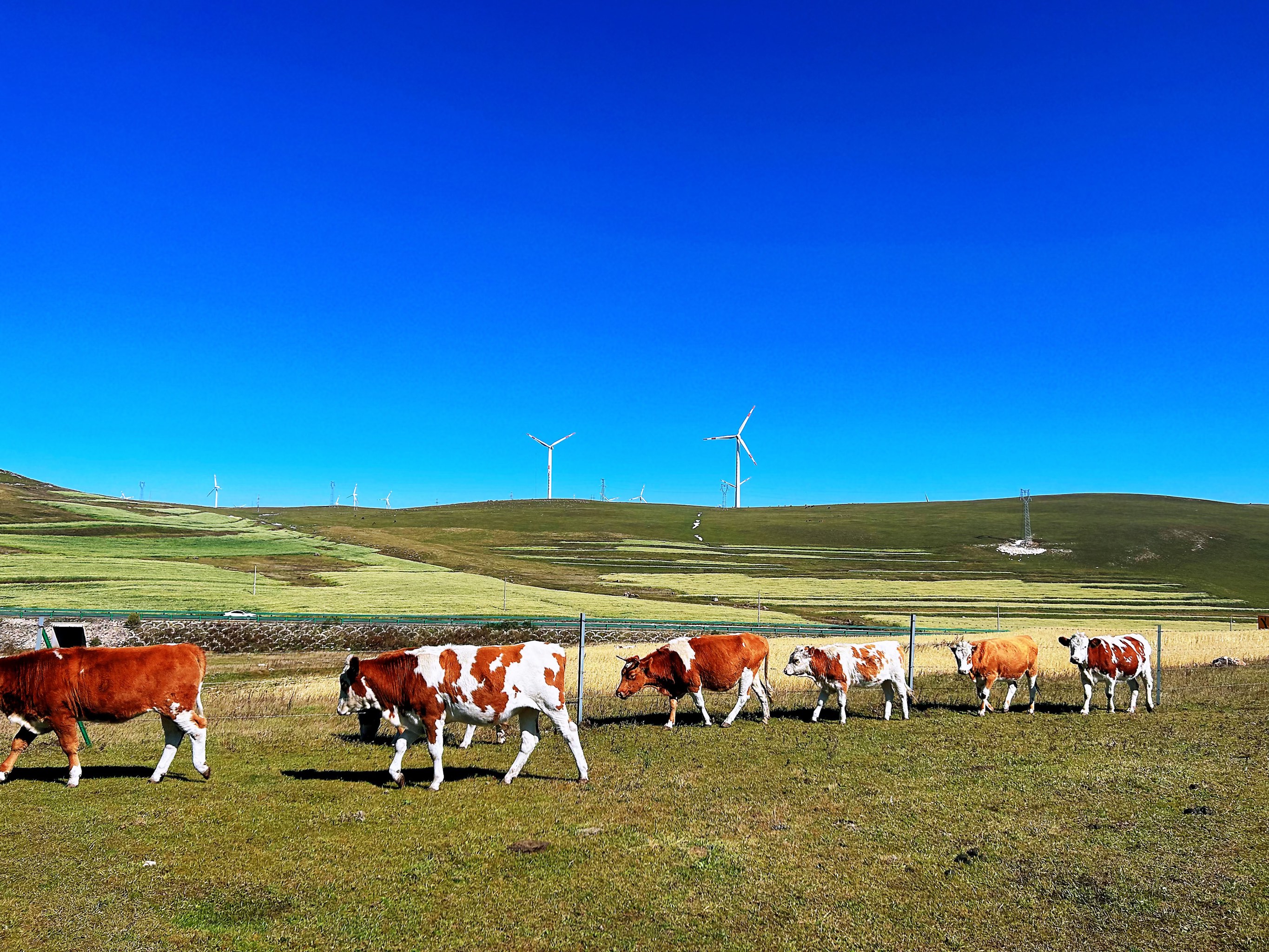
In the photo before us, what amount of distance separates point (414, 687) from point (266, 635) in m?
26.8

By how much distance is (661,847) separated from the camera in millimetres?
9086

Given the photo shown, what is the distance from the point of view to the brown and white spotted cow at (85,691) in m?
11.5

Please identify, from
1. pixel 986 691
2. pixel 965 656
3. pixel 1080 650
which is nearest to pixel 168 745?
pixel 965 656

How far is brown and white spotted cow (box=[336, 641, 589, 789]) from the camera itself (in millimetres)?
11945

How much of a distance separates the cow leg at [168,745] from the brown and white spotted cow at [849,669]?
451 inches

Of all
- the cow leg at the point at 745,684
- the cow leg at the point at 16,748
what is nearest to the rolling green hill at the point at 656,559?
the cow leg at the point at 745,684

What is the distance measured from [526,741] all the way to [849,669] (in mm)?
8427

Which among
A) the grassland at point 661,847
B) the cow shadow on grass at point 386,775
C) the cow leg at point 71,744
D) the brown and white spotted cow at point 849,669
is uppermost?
the brown and white spotted cow at point 849,669

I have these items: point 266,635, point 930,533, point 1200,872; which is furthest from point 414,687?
point 930,533

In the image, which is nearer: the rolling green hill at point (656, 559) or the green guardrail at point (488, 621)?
the green guardrail at point (488, 621)

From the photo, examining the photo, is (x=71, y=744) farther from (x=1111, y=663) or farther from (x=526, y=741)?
(x=1111, y=663)

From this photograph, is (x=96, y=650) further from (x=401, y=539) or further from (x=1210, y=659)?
(x=401, y=539)

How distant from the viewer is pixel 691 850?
9023 mm

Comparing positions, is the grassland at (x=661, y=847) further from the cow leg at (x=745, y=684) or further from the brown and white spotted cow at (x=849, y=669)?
the brown and white spotted cow at (x=849, y=669)
